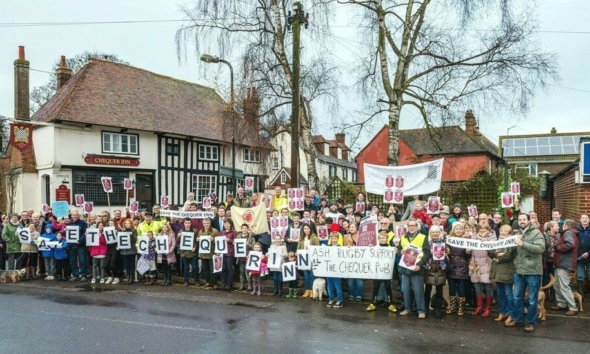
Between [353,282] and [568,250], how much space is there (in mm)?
4576

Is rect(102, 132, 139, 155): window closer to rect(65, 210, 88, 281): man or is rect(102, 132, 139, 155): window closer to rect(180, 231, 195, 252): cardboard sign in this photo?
rect(65, 210, 88, 281): man

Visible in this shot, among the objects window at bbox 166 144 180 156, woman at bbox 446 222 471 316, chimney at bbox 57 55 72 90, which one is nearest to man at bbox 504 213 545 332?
woman at bbox 446 222 471 316

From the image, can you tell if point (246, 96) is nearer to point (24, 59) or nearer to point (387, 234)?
point (387, 234)

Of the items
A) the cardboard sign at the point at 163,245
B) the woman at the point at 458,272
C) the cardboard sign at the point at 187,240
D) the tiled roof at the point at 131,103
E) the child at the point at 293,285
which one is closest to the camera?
the woman at the point at 458,272

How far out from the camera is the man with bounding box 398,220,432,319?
9992 millimetres

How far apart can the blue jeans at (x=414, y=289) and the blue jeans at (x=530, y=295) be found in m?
1.73

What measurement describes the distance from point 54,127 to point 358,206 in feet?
61.7

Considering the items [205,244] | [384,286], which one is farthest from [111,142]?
[384,286]

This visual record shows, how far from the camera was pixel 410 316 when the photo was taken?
1009 centimetres

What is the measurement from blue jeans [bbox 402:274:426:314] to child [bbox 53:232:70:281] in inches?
409

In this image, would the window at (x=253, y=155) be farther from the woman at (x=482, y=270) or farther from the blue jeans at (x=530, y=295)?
the blue jeans at (x=530, y=295)

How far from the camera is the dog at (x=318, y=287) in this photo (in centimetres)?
1163

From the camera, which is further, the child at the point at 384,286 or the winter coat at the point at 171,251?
the winter coat at the point at 171,251

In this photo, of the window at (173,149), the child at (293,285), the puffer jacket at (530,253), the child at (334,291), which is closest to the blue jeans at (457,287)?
the puffer jacket at (530,253)
